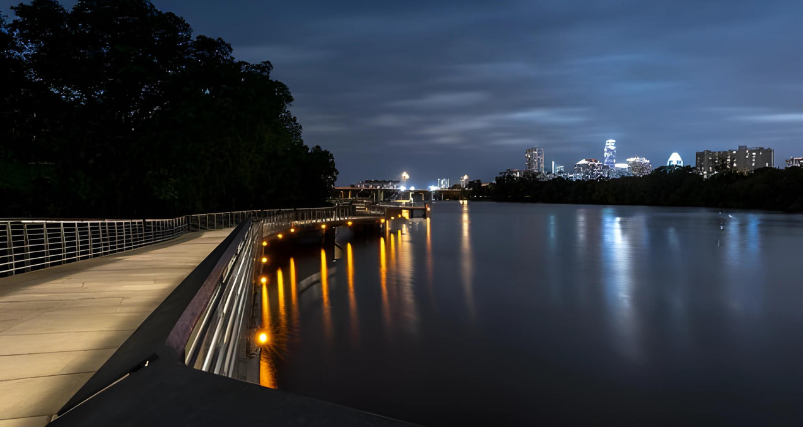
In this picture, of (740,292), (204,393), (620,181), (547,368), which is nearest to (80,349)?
(204,393)

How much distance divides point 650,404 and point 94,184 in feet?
103

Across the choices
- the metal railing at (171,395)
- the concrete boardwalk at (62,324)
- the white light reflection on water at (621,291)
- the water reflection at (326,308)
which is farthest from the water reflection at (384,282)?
the metal railing at (171,395)

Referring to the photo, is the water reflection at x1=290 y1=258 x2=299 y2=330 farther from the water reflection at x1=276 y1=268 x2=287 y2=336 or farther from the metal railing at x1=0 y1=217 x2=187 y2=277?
the metal railing at x1=0 y1=217 x2=187 y2=277

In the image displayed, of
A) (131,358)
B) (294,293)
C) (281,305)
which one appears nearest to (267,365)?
(281,305)

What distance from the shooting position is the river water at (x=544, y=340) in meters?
18.1

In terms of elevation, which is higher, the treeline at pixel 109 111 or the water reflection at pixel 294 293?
the treeline at pixel 109 111

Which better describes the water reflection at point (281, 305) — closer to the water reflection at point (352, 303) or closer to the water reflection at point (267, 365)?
the water reflection at point (267, 365)

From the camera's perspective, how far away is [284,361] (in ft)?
69.8

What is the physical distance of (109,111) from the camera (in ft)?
116

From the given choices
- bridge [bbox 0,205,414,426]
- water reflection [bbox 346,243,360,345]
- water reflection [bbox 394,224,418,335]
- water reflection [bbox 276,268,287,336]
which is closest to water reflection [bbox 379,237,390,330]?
water reflection [bbox 394,224,418,335]

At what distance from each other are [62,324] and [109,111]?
32561 mm

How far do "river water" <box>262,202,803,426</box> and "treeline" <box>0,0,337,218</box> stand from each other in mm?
10499

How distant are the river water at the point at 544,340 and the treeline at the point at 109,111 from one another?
34.4 ft

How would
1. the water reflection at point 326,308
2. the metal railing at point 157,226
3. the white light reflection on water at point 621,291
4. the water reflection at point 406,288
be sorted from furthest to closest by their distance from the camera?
1. the water reflection at point 406,288
2. the metal railing at point 157,226
3. the water reflection at point 326,308
4. the white light reflection on water at point 621,291
